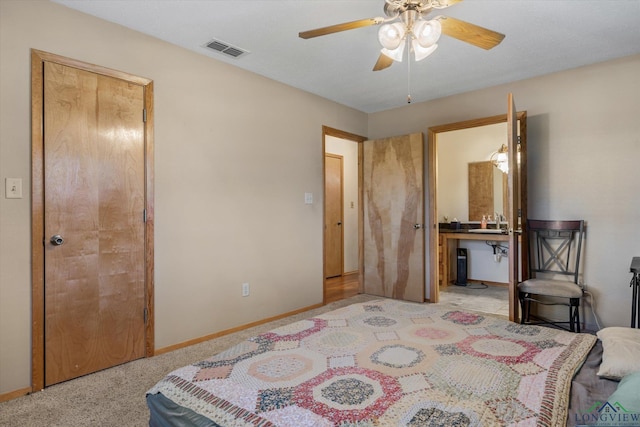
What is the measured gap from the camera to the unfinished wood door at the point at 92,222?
2.28 meters

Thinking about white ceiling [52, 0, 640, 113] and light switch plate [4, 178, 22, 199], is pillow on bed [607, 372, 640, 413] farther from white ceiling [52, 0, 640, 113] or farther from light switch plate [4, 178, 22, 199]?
light switch plate [4, 178, 22, 199]

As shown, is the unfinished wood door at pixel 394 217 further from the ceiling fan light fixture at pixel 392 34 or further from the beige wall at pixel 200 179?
the ceiling fan light fixture at pixel 392 34

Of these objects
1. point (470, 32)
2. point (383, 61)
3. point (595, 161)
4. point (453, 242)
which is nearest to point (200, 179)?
point (383, 61)

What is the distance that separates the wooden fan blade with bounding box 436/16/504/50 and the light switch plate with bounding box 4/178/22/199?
2.63m

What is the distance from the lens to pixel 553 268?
138 inches

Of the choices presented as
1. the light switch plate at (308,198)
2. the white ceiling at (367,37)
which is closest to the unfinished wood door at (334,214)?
the light switch plate at (308,198)

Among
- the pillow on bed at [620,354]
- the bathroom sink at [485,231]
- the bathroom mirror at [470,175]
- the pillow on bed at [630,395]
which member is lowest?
the pillow on bed at [620,354]

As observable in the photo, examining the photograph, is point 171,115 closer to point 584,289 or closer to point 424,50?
point 424,50

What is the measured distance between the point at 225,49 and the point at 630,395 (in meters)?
A: 3.19

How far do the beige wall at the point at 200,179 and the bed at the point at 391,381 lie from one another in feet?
5.01

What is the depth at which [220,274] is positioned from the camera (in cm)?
319

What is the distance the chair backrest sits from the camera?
3326 mm

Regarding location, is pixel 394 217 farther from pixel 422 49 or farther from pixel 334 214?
pixel 422 49

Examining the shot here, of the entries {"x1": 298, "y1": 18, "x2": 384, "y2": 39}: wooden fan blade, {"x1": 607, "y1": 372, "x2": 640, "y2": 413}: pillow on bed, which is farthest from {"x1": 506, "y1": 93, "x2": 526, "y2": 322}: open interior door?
{"x1": 607, "y1": 372, "x2": 640, "y2": 413}: pillow on bed
